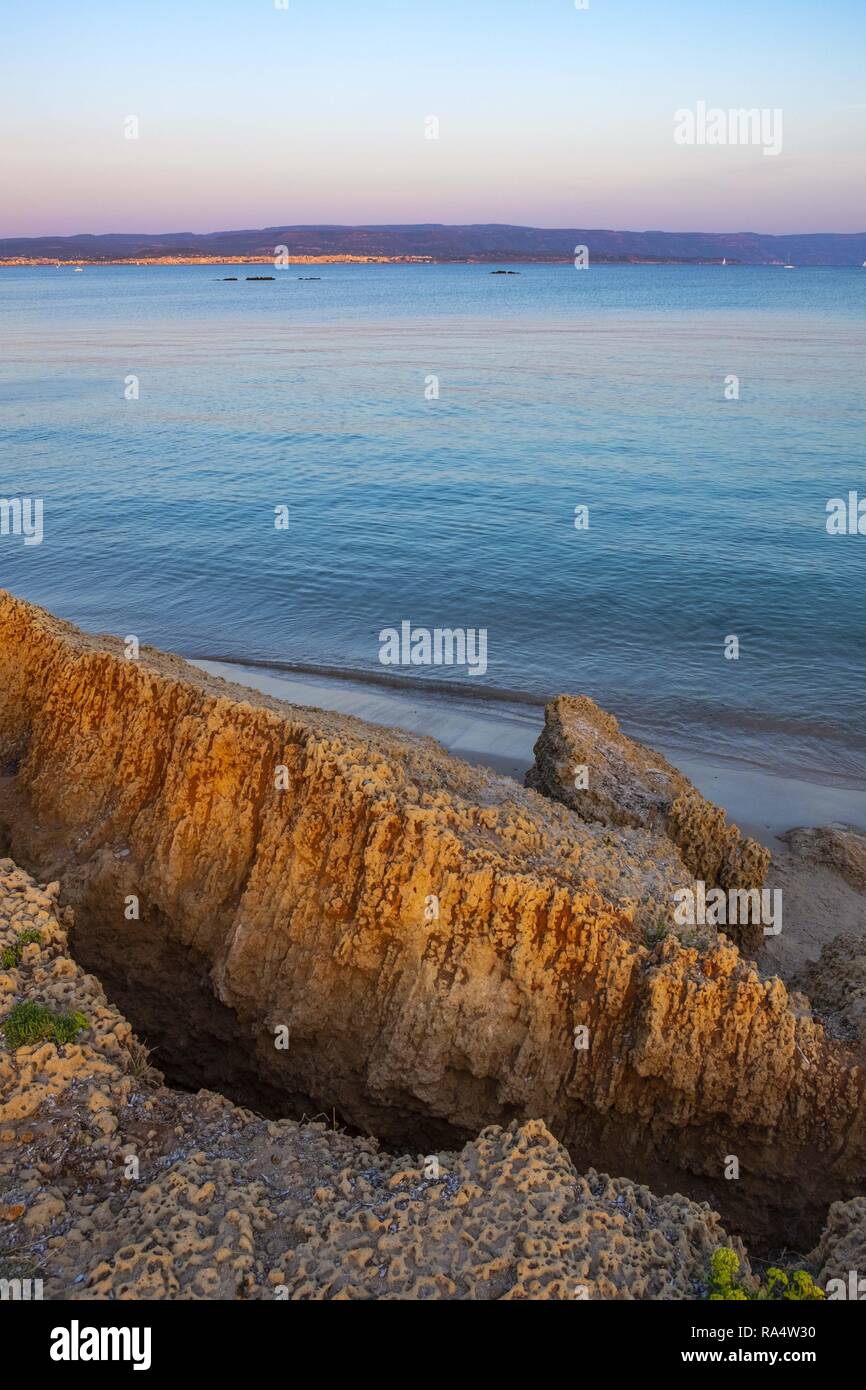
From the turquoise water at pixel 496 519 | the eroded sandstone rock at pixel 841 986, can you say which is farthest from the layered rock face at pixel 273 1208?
the turquoise water at pixel 496 519

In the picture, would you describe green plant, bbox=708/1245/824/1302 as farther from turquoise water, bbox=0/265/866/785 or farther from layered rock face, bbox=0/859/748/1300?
turquoise water, bbox=0/265/866/785

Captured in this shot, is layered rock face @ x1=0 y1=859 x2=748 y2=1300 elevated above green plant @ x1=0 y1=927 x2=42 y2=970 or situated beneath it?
situated beneath

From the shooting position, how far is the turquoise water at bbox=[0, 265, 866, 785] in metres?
24.9

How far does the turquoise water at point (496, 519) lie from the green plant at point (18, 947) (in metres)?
15.3

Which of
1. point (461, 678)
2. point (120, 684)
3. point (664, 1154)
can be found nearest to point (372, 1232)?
point (664, 1154)

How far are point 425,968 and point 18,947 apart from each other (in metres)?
3.55

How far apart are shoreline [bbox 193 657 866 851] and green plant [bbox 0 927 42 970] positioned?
26.3ft

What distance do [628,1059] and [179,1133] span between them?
3715 millimetres

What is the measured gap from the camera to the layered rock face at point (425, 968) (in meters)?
8.02

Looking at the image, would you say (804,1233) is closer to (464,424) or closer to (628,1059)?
(628,1059)

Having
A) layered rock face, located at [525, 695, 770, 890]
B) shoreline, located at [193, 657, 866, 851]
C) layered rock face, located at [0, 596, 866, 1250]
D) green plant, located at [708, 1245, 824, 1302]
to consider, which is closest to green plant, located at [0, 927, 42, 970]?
layered rock face, located at [0, 596, 866, 1250]

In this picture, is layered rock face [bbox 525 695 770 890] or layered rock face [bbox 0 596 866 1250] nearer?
layered rock face [bbox 0 596 866 1250]

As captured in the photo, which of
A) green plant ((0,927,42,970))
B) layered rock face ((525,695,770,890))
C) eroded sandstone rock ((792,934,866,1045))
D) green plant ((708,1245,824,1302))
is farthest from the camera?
layered rock face ((525,695,770,890))

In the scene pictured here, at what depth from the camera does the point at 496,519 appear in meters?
36.6
